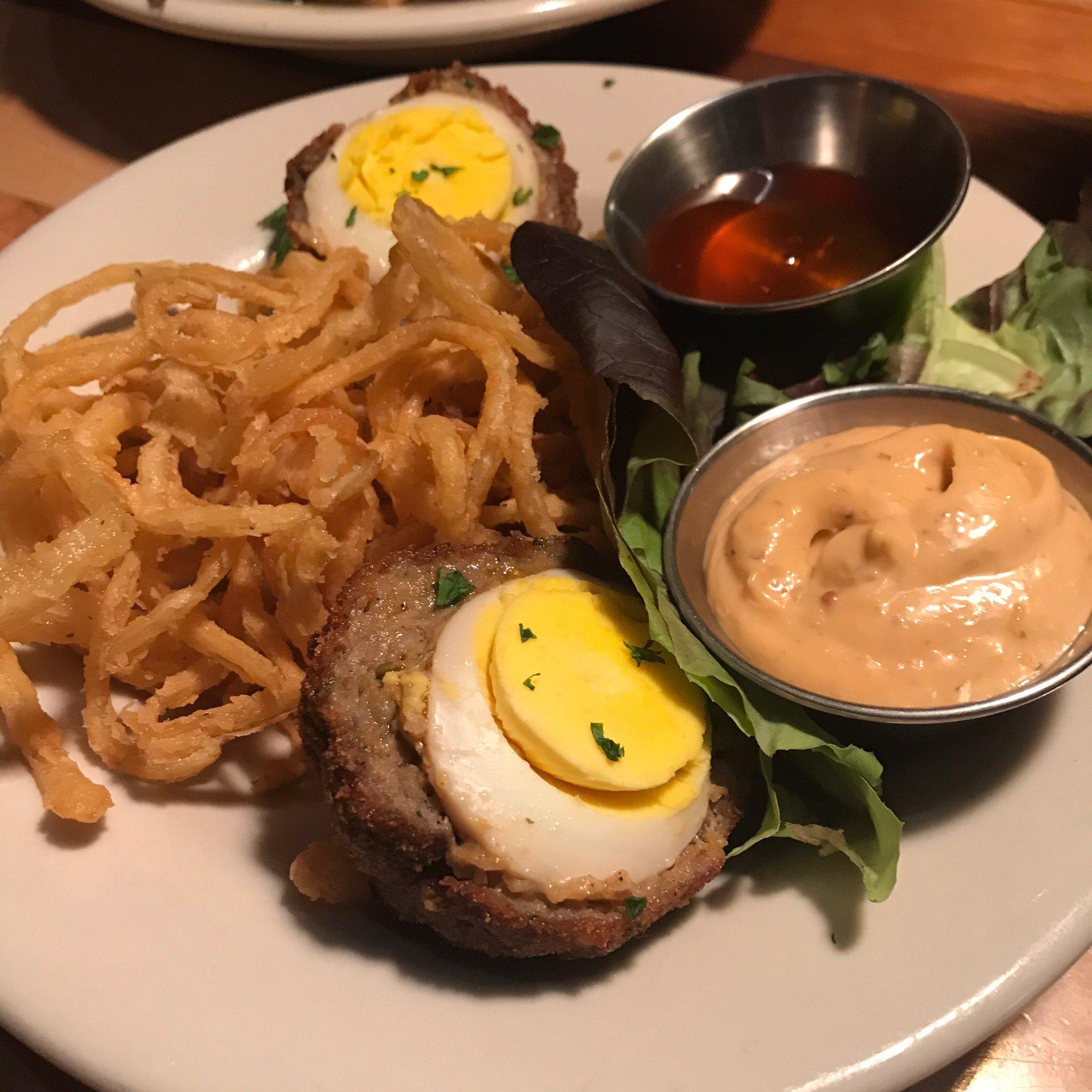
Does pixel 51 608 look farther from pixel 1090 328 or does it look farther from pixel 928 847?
pixel 1090 328

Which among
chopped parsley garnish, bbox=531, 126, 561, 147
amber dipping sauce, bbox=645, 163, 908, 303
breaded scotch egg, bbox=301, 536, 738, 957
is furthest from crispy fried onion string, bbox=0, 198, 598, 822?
chopped parsley garnish, bbox=531, 126, 561, 147

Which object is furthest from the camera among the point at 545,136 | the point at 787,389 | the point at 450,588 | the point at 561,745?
the point at 545,136

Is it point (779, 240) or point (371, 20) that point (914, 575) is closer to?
point (779, 240)

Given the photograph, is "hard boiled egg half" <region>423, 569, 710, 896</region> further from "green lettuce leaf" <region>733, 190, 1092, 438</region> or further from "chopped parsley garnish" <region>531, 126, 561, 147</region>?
"chopped parsley garnish" <region>531, 126, 561, 147</region>

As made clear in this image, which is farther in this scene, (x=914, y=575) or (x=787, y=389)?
(x=787, y=389)

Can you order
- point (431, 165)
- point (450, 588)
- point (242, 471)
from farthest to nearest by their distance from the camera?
point (431, 165) < point (242, 471) < point (450, 588)

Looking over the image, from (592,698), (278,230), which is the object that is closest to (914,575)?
(592,698)
